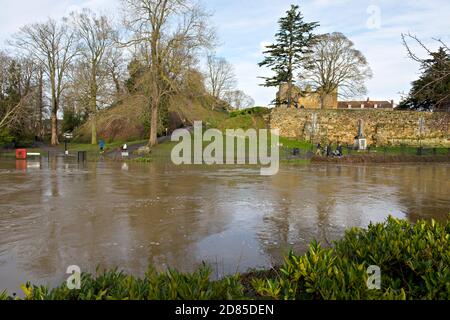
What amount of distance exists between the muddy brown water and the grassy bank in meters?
2.05

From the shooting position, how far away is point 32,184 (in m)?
13.6

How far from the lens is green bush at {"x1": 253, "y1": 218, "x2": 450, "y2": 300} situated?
2.67 meters

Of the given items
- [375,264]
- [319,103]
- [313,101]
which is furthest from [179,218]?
[313,101]

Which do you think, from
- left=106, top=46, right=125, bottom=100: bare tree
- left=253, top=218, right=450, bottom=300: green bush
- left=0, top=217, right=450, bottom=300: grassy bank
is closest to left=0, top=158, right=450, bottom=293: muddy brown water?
left=253, top=218, right=450, bottom=300: green bush

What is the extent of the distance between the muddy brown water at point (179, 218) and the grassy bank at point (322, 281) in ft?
6.74

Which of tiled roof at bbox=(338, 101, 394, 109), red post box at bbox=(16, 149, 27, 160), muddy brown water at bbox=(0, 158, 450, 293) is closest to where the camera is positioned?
muddy brown water at bbox=(0, 158, 450, 293)

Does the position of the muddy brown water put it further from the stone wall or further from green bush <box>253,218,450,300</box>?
the stone wall

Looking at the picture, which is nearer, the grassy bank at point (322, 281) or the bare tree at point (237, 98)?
the grassy bank at point (322, 281)

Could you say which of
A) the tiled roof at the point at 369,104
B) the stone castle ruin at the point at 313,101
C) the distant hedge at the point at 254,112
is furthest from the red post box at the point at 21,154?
the tiled roof at the point at 369,104

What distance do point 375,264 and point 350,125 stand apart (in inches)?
1509

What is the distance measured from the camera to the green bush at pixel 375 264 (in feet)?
8.77

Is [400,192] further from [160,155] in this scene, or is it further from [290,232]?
[160,155]

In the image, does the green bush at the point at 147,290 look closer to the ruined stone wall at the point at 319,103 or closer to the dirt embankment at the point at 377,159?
the dirt embankment at the point at 377,159

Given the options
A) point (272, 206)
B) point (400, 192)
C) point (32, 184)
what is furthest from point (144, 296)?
point (32, 184)
